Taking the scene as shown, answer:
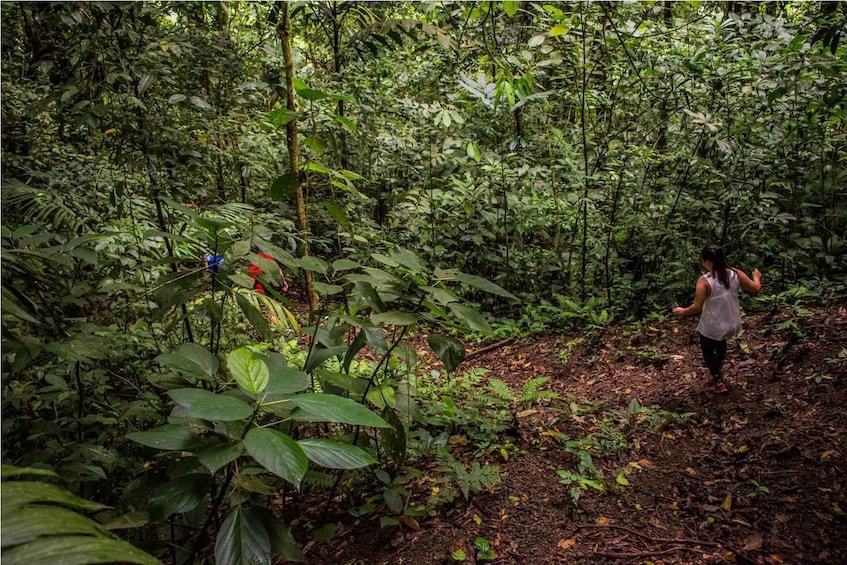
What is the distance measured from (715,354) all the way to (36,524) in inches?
177

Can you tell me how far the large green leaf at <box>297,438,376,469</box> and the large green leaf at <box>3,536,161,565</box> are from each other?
548 millimetres

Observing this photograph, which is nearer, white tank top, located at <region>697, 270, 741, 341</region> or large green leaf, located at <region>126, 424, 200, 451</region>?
large green leaf, located at <region>126, 424, 200, 451</region>

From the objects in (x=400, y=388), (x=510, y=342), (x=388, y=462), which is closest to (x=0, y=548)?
(x=400, y=388)

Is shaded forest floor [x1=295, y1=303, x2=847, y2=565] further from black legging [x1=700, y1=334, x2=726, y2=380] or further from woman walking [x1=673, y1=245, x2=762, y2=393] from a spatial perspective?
woman walking [x1=673, y1=245, x2=762, y2=393]

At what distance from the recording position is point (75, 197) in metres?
3.42

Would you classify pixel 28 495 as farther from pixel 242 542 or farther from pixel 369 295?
pixel 369 295

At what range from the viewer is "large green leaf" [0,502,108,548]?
33.2 inches

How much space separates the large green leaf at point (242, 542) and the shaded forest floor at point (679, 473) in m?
1.13

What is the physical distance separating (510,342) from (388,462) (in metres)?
3.33

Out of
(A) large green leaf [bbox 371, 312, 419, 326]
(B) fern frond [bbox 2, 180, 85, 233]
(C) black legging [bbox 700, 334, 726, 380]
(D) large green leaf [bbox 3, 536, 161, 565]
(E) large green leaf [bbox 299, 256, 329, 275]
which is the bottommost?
(C) black legging [bbox 700, 334, 726, 380]

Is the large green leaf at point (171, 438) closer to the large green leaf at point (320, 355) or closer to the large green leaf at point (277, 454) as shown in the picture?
the large green leaf at point (277, 454)

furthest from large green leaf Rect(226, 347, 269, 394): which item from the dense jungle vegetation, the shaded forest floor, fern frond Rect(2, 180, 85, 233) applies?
fern frond Rect(2, 180, 85, 233)

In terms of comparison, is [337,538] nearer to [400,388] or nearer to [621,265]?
[400,388]

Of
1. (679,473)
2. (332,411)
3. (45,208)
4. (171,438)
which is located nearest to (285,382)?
(332,411)
